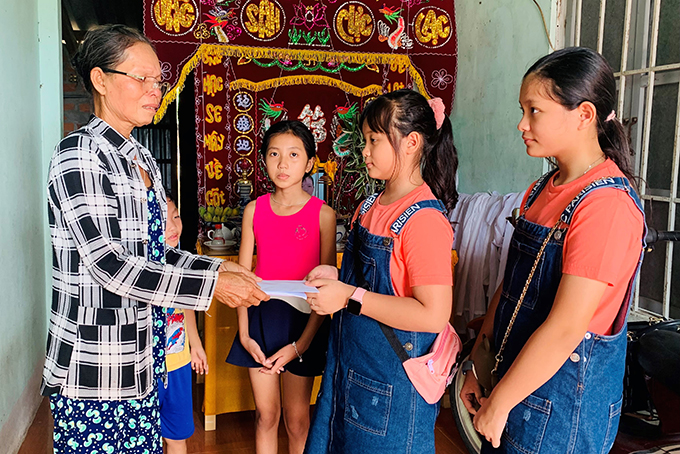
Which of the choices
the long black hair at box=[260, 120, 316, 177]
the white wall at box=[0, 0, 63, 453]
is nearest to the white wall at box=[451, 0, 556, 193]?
the long black hair at box=[260, 120, 316, 177]

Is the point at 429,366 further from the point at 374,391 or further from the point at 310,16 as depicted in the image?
the point at 310,16

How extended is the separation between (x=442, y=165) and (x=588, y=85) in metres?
0.45

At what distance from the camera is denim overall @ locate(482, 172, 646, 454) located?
1027 millimetres

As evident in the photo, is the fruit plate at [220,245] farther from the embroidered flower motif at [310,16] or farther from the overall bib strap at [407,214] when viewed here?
the embroidered flower motif at [310,16]

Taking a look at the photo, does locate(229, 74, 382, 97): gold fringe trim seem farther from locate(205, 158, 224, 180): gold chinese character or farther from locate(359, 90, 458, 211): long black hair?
locate(359, 90, 458, 211): long black hair

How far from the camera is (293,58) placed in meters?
3.67

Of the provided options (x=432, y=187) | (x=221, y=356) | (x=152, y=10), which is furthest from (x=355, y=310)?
(x=152, y=10)

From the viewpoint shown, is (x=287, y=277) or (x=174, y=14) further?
(x=174, y=14)

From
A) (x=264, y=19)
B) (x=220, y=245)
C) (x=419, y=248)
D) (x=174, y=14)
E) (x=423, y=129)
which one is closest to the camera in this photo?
(x=419, y=248)

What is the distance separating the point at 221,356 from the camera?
2543mm

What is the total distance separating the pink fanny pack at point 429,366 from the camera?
1.25 metres

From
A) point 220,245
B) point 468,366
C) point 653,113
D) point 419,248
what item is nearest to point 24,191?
point 220,245

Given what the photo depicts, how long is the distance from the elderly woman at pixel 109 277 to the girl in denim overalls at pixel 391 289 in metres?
0.30

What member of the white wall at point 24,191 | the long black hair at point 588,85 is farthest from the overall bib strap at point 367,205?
the white wall at point 24,191
